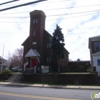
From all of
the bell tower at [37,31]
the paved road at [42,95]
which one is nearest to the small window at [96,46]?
the bell tower at [37,31]

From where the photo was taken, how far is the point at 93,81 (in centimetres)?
2314

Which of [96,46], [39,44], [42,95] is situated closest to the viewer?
[42,95]

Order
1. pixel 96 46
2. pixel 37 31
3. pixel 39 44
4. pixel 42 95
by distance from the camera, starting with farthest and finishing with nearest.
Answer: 1. pixel 37 31
2. pixel 39 44
3. pixel 96 46
4. pixel 42 95

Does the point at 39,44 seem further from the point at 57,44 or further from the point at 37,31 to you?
the point at 57,44

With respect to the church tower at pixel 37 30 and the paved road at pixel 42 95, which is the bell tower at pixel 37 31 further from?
the paved road at pixel 42 95

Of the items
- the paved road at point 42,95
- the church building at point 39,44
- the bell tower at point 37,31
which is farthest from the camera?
the bell tower at point 37,31

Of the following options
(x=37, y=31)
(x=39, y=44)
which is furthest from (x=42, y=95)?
→ (x=37, y=31)

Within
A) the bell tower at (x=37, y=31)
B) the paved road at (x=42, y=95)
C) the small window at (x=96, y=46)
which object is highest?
the bell tower at (x=37, y=31)

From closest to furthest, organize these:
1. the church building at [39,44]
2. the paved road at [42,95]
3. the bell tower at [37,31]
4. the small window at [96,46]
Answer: the paved road at [42,95], the small window at [96,46], the church building at [39,44], the bell tower at [37,31]

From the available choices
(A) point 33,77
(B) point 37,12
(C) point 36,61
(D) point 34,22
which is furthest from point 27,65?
(B) point 37,12

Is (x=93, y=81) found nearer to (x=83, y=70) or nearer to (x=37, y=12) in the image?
(x=83, y=70)

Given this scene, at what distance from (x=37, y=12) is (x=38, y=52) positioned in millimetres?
9314

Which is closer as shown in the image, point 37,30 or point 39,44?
point 39,44

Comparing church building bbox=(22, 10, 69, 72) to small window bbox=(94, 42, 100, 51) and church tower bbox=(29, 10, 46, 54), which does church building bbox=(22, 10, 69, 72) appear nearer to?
church tower bbox=(29, 10, 46, 54)
